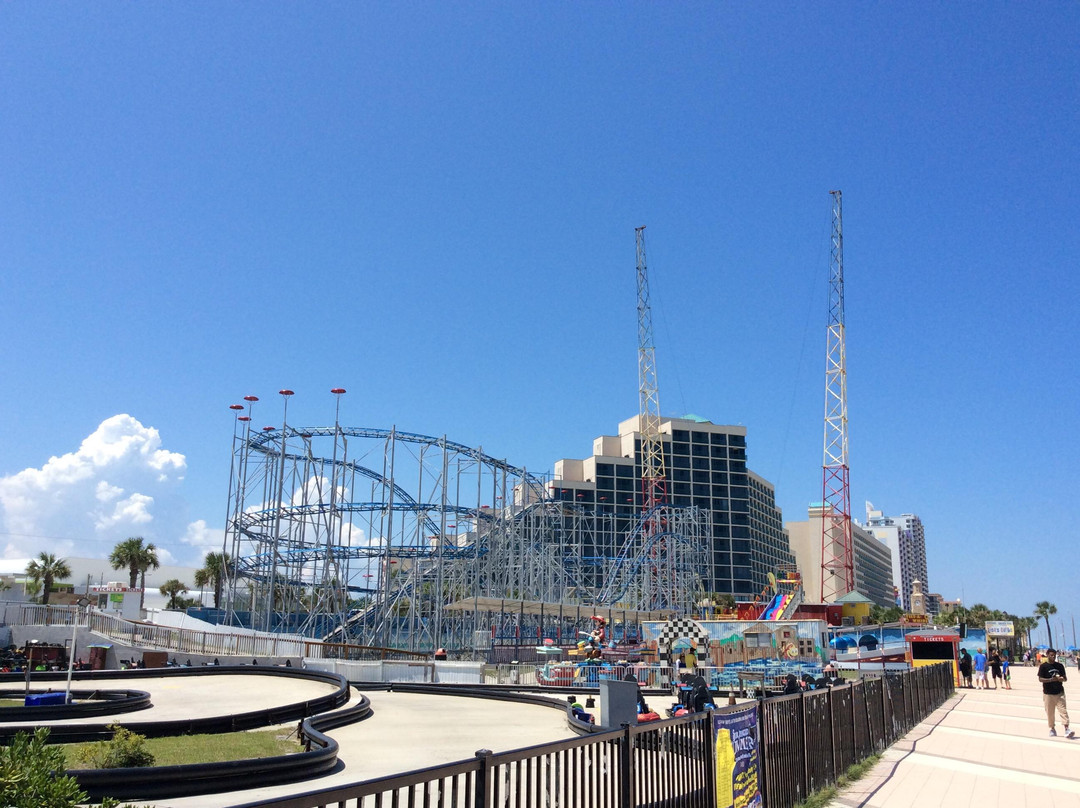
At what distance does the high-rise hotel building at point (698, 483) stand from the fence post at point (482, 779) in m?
122

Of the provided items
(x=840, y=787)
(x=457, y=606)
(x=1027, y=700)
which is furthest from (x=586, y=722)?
(x=457, y=606)

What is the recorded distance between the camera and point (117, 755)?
32.6 ft

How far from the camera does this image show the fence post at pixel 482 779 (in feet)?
15.2

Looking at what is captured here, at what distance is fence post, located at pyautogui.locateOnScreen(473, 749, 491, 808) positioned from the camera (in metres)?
4.64

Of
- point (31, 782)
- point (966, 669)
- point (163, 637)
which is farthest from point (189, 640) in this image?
point (31, 782)

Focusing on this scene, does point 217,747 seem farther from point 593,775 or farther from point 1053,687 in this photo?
point 1053,687

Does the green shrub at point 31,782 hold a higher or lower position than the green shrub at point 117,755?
higher

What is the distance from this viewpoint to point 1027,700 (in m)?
24.5

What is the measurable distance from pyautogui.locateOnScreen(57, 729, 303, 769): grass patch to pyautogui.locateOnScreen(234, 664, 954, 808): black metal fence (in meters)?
3.99

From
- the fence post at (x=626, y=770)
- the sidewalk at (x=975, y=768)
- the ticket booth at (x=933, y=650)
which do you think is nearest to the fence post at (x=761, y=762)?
the sidewalk at (x=975, y=768)

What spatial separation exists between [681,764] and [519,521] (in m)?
57.1

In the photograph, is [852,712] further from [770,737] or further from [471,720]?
[471,720]

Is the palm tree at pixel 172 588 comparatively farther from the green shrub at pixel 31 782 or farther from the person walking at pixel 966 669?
the green shrub at pixel 31 782

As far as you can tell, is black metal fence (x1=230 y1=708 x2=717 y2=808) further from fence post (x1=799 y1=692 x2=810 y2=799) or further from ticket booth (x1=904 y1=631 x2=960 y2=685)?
ticket booth (x1=904 y1=631 x2=960 y2=685)
